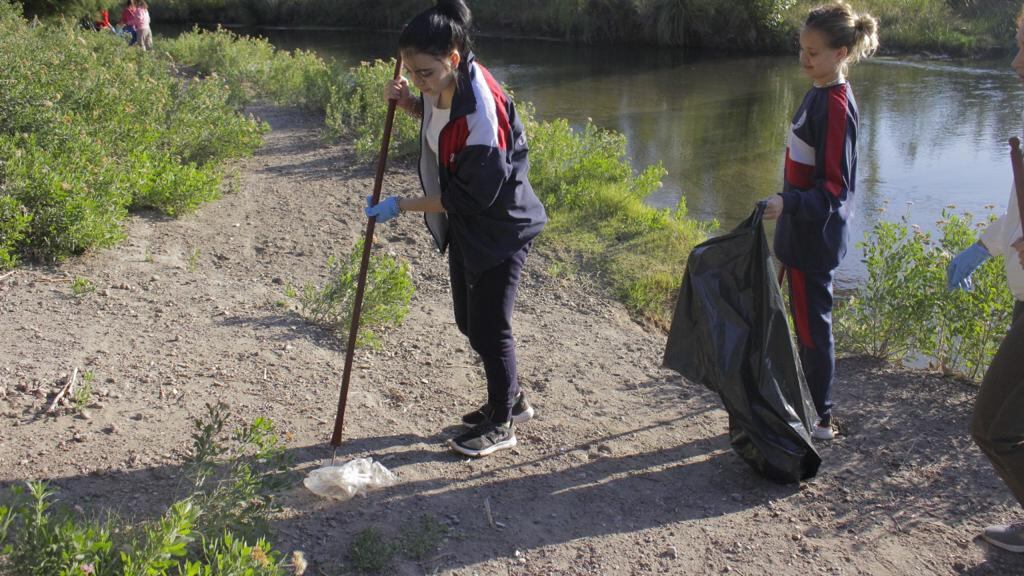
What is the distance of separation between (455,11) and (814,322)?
1.89 m

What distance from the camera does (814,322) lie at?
3.82 metres

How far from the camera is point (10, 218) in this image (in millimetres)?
4961

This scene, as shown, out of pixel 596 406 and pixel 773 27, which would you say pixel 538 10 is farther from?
pixel 596 406

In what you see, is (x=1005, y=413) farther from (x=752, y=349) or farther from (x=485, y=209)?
(x=485, y=209)

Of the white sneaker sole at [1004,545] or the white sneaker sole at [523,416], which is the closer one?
the white sneaker sole at [1004,545]

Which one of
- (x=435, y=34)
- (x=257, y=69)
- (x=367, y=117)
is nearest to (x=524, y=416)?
(x=435, y=34)

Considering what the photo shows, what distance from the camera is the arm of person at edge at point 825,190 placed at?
3549 millimetres

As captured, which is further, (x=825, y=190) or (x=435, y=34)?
(x=825, y=190)

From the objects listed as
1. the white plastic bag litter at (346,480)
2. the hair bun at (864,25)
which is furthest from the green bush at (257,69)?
the hair bun at (864,25)

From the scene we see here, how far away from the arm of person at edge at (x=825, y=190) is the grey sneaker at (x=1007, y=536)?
1.29 m

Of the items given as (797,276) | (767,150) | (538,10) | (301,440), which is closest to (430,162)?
(301,440)

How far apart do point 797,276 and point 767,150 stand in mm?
9532

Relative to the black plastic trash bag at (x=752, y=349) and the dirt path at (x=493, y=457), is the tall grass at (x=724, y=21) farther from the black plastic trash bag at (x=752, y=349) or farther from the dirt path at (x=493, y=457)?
the black plastic trash bag at (x=752, y=349)

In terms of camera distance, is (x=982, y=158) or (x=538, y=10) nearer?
(x=982, y=158)
